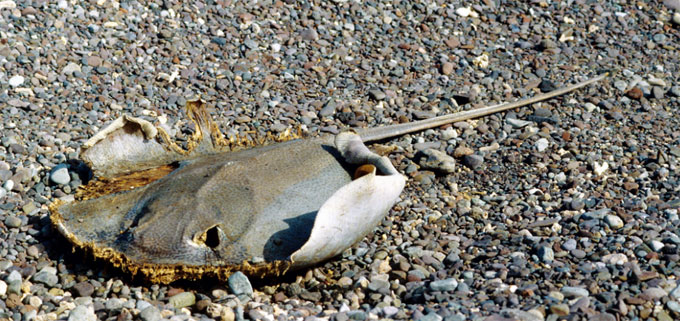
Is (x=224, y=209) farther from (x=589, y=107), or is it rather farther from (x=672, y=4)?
(x=672, y=4)

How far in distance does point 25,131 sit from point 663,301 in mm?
4547

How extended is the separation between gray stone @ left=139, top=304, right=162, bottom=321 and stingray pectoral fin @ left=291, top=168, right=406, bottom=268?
786mm

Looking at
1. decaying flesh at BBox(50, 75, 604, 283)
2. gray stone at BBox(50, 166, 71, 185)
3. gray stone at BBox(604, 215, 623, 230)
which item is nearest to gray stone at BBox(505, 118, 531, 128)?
gray stone at BBox(604, 215, 623, 230)

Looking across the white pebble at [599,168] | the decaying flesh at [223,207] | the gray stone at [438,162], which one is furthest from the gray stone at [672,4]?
the decaying flesh at [223,207]

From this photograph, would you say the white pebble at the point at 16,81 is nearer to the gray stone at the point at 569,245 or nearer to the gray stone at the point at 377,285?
the gray stone at the point at 377,285

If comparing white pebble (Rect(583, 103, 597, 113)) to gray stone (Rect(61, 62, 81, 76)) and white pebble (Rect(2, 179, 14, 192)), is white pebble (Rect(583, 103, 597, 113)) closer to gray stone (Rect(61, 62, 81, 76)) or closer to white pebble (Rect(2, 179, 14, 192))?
gray stone (Rect(61, 62, 81, 76))

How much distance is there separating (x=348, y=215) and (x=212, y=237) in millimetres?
779

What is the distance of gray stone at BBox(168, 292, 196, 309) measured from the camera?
464cm

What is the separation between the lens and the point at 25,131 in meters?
6.17

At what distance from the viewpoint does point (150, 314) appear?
4.43 meters

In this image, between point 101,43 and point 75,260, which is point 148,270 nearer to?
point 75,260

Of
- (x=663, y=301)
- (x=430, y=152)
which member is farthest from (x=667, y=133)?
(x=663, y=301)

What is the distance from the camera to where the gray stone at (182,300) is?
15.2ft

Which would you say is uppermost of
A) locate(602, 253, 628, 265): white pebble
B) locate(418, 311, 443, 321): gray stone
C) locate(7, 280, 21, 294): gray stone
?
locate(7, 280, 21, 294): gray stone
